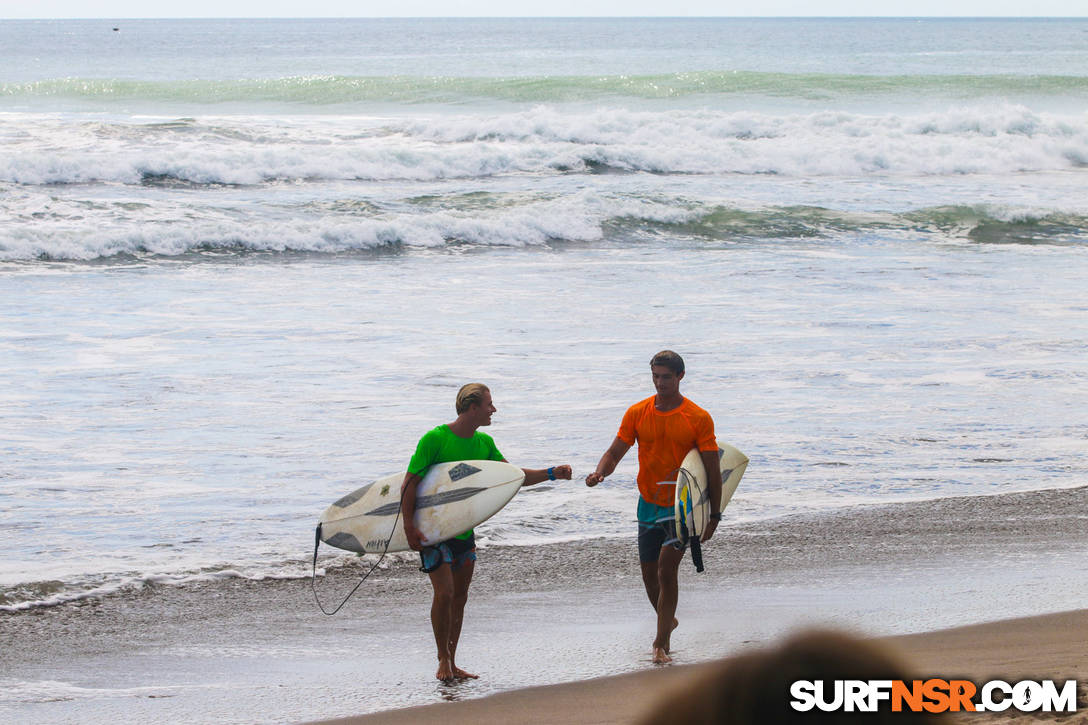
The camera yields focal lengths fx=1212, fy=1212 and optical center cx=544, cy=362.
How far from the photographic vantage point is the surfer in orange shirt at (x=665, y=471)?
5.27 meters

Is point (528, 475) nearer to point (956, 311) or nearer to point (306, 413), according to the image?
point (306, 413)

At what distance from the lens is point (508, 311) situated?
14.4 m

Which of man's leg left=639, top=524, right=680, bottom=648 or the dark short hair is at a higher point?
the dark short hair

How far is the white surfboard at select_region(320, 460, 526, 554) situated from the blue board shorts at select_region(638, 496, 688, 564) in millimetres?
585

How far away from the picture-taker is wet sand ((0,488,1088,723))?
4848mm

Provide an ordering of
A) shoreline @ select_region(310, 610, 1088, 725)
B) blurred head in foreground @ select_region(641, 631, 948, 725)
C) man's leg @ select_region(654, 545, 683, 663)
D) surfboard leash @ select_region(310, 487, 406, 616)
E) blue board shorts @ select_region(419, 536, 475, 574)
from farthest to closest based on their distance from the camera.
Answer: surfboard leash @ select_region(310, 487, 406, 616)
man's leg @ select_region(654, 545, 683, 663)
blue board shorts @ select_region(419, 536, 475, 574)
shoreline @ select_region(310, 610, 1088, 725)
blurred head in foreground @ select_region(641, 631, 948, 725)

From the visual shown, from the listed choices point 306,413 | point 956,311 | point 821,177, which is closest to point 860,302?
point 956,311

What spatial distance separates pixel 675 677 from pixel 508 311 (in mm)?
9742

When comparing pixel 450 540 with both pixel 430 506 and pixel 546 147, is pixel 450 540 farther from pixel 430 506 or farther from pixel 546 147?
pixel 546 147

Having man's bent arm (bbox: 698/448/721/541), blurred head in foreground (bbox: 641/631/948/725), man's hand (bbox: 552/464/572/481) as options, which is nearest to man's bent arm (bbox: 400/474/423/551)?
man's hand (bbox: 552/464/572/481)

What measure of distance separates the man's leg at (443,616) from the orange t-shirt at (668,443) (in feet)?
3.17

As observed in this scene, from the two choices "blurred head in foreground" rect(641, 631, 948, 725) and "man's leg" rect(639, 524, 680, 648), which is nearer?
"blurred head in foreground" rect(641, 631, 948, 725)

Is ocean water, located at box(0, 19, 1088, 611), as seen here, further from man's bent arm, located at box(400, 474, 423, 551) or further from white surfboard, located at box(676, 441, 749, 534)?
white surfboard, located at box(676, 441, 749, 534)

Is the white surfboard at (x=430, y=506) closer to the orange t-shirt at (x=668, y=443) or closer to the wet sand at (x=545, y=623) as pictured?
the wet sand at (x=545, y=623)
